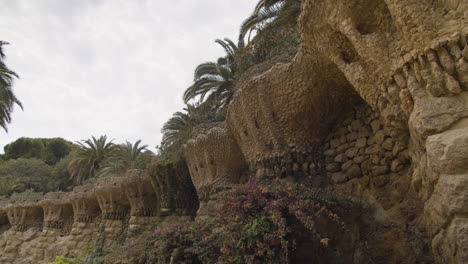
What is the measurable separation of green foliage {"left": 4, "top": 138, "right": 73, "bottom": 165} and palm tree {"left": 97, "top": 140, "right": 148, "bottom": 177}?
1840 cm

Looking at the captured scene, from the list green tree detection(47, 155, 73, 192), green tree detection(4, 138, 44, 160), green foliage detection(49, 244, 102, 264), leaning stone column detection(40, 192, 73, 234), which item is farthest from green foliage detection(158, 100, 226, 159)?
green tree detection(4, 138, 44, 160)

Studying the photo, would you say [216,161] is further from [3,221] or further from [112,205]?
[3,221]

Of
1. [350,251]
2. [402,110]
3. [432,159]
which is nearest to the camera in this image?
[432,159]

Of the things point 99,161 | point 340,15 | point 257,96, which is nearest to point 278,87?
point 257,96

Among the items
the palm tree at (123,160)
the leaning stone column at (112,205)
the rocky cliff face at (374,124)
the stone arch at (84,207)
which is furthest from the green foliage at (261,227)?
the palm tree at (123,160)

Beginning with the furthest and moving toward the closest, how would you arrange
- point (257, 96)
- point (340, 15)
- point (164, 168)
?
point (164, 168), point (257, 96), point (340, 15)

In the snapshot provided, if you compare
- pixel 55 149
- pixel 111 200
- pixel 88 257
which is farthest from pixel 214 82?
pixel 55 149

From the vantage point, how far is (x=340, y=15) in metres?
4.09

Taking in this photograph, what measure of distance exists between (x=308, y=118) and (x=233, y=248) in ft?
10.2

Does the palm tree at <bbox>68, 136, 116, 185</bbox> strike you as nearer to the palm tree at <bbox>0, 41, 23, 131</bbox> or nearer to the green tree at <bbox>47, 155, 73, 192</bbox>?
the green tree at <bbox>47, 155, 73, 192</bbox>

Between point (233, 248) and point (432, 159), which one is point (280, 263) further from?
point (432, 159)

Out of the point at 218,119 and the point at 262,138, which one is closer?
the point at 262,138

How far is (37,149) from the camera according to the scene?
35594 mm

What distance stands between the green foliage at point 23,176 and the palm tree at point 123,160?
9.32m
